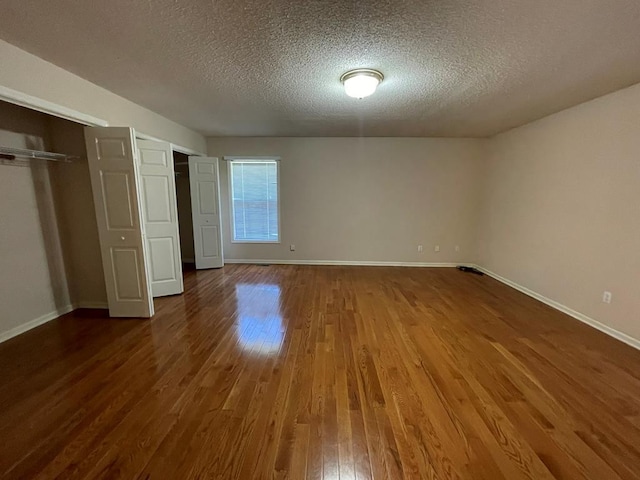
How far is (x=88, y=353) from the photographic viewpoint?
2.55 meters

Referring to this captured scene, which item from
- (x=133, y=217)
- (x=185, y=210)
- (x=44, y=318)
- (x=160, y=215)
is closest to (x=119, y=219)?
(x=133, y=217)

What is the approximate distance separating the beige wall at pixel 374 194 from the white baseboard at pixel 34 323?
9.75 feet

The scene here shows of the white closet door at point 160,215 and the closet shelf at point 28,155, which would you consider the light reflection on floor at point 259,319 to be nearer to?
the white closet door at point 160,215

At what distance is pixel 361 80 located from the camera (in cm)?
260

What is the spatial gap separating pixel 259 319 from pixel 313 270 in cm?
224

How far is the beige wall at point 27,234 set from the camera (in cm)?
284

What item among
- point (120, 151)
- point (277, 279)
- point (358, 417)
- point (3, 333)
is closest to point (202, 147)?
point (120, 151)

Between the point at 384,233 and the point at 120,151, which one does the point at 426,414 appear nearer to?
the point at 120,151

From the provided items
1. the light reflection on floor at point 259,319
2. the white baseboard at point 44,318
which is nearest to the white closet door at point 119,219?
the white baseboard at point 44,318

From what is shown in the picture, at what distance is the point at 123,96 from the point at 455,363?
4549 millimetres

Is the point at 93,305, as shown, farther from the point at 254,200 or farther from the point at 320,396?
the point at 320,396

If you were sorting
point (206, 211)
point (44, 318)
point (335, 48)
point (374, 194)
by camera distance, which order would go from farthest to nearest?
1. point (374, 194)
2. point (206, 211)
3. point (44, 318)
4. point (335, 48)

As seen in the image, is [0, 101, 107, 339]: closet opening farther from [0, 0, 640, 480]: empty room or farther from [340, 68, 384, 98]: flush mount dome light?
[340, 68, 384, 98]: flush mount dome light

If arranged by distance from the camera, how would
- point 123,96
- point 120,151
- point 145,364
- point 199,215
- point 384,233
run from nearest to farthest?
point 145,364 < point 120,151 < point 123,96 < point 199,215 < point 384,233
